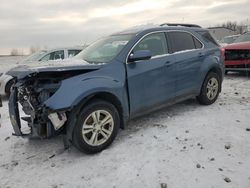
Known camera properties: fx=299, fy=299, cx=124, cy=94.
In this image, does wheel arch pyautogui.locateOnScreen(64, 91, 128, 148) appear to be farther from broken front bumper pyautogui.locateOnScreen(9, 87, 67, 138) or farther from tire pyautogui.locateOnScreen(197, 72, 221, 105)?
tire pyautogui.locateOnScreen(197, 72, 221, 105)

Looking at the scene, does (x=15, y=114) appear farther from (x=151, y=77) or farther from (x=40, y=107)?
(x=151, y=77)

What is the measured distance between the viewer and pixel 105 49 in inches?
214

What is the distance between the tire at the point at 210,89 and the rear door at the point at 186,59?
32 cm

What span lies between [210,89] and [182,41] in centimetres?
135

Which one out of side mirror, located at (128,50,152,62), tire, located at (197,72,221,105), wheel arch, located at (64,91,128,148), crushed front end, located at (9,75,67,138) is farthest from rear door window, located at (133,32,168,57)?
crushed front end, located at (9,75,67,138)

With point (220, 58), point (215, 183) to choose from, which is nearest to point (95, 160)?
point (215, 183)

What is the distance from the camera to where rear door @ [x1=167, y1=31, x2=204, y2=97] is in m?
5.82

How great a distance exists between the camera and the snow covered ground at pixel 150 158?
3.64m

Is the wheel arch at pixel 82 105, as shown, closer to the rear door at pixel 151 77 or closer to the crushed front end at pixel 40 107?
the crushed front end at pixel 40 107

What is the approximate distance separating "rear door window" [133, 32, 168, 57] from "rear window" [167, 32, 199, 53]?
0.20 m

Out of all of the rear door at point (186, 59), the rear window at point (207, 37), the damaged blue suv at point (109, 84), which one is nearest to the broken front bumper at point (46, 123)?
the damaged blue suv at point (109, 84)

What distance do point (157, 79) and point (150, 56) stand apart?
48cm

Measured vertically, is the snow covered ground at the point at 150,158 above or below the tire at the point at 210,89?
below

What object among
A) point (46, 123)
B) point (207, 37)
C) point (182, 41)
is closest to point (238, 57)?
point (207, 37)
